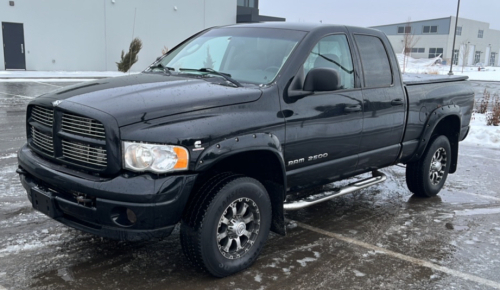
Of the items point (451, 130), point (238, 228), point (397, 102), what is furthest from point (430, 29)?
point (238, 228)

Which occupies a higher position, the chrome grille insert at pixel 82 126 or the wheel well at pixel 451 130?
the chrome grille insert at pixel 82 126

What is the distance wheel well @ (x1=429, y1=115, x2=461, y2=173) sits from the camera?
605 cm

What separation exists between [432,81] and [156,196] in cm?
405

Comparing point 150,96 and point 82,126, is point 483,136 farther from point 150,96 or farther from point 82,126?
point 82,126

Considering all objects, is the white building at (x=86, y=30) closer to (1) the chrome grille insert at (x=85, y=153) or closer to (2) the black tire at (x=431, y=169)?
(2) the black tire at (x=431, y=169)

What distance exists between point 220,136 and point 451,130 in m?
4.12

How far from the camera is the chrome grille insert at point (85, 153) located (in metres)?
3.16

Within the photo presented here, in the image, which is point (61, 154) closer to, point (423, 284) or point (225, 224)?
point (225, 224)

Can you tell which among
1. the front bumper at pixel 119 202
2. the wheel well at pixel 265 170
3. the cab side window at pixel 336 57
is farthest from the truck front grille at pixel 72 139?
the cab side window at pixel 336 57

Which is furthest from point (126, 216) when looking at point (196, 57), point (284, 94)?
point (196, 57)

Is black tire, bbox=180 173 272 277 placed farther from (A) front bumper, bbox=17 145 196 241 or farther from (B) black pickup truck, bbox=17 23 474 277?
(A) front bumper, bbox=17 145 196 241

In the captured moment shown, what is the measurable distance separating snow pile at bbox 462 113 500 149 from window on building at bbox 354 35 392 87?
5819 millimetres

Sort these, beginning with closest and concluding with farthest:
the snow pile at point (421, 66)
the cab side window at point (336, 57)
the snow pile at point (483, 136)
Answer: the cab side window at point (336, 57) < the snow pile at point (483, 136) < the snow pile at point (421, 66)

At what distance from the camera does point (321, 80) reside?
386 centimetres
